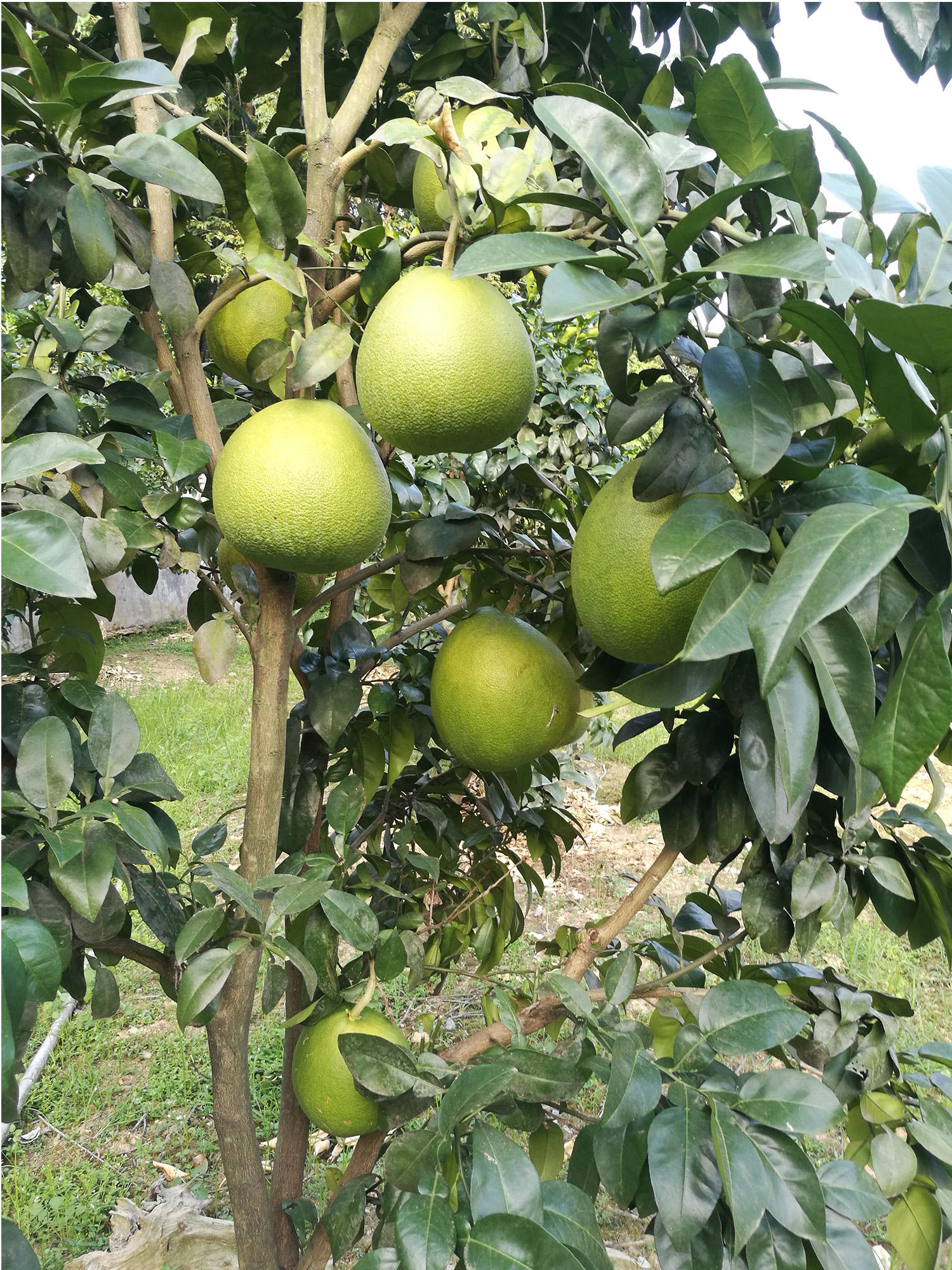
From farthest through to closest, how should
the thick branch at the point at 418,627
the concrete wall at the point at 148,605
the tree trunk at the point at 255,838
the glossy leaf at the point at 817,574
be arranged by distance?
the concrete wall at the point at 148,605 → the thick branch at the point at 418,627 → the tree trunk at the point at 255,838 → the glossy leaf at the point at 817,574

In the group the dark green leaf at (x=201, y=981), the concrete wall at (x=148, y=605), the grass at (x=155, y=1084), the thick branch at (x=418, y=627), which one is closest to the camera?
the dark green leaf at (x=201, y=981)

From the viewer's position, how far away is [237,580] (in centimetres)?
83

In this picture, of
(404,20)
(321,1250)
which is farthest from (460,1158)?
(404,20)

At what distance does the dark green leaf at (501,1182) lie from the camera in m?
0.57

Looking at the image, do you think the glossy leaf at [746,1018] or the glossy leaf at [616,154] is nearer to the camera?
the glossy leaf at [616,154]

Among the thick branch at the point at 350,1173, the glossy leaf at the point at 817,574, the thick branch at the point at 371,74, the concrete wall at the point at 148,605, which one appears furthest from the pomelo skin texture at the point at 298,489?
the concrete wall at the point at 148,605

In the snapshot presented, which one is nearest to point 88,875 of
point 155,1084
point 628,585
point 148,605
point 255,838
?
point 255,838

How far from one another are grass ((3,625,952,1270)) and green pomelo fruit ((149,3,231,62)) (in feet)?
2.97

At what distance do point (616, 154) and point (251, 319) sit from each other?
426mm

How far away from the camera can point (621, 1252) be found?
1526 mm

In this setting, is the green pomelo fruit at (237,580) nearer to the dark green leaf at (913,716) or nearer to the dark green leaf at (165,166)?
the dark green leaf at (165,166)

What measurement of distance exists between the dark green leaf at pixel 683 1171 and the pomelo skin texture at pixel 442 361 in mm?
486

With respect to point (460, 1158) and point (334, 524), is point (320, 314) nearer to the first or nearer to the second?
point (334, 524)

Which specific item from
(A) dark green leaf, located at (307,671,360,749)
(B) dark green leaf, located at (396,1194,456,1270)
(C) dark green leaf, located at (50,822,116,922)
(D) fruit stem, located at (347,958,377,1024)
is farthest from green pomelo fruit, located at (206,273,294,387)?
(B) dark green leaf, located at (396,1194,456,1270)
